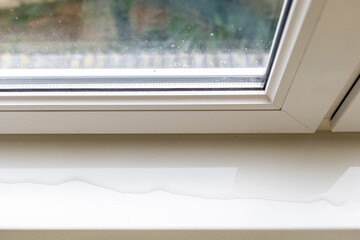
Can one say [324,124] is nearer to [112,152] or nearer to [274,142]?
[274,142]

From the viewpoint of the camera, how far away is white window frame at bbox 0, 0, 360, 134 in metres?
0.48

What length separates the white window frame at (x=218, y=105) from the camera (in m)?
0.48

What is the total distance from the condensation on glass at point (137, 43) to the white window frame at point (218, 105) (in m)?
0.02

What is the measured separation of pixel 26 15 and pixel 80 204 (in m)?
0.26

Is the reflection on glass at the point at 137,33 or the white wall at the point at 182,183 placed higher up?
the reflection on glass at the point at 137,33

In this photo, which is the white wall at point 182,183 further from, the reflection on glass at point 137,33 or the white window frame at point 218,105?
the reflection on glass at point 137,33

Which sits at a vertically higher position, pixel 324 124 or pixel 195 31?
pixel 195 31

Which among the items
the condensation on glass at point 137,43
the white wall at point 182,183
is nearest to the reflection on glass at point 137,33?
the condensation on glass at point 137,43

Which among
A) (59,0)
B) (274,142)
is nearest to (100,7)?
(59,0)

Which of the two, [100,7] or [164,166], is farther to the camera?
[164,166]

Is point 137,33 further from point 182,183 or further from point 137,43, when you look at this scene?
point 182,183

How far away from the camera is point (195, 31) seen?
20.3 inches

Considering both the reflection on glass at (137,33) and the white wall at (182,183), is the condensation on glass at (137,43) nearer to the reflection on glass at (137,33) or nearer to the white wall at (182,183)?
the reflection on glass at (137,33)

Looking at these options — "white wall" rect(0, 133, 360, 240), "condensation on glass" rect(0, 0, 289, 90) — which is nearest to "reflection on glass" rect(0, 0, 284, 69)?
"condensation on glass" rect(0, 0, 289, 90)
